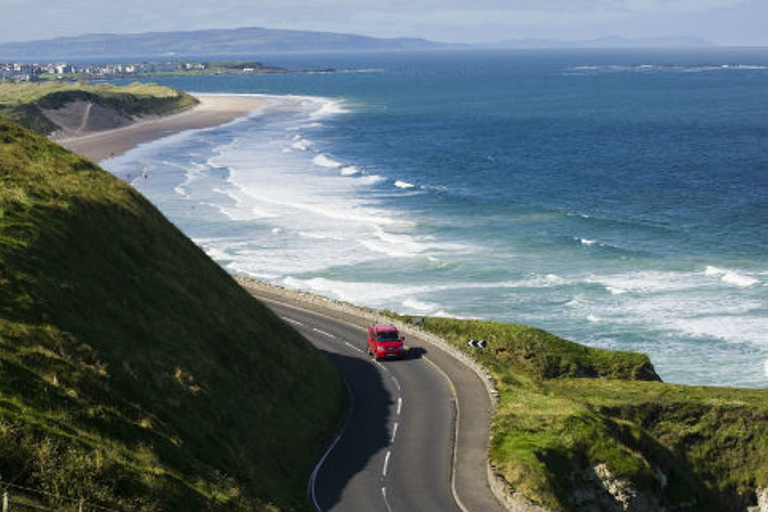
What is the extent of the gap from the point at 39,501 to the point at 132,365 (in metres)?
8.90

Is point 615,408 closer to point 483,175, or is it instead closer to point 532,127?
point 483,175

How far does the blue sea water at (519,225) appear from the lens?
65188 mm

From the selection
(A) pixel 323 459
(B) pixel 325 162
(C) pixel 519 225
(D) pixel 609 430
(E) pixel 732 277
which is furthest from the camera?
(B) pixel 325 162

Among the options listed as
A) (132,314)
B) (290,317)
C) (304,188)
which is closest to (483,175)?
(304,188)

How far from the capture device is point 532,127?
18675 centimetres

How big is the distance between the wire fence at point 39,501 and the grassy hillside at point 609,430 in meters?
Answer: 15.1

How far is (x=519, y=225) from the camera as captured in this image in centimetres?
9500

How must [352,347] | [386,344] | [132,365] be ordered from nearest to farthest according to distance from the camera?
[132,365]
[386,344]
[352,347]

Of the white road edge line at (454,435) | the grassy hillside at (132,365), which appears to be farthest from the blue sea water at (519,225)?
the grassy hillside at (132,365)

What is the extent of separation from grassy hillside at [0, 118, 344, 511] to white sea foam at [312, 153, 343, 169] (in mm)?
92836

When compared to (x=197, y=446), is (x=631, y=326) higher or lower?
lower

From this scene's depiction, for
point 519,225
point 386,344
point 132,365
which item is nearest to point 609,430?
point 386,344

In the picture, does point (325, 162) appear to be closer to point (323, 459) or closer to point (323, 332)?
point (323, 332)

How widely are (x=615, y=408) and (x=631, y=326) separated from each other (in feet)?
77.4
